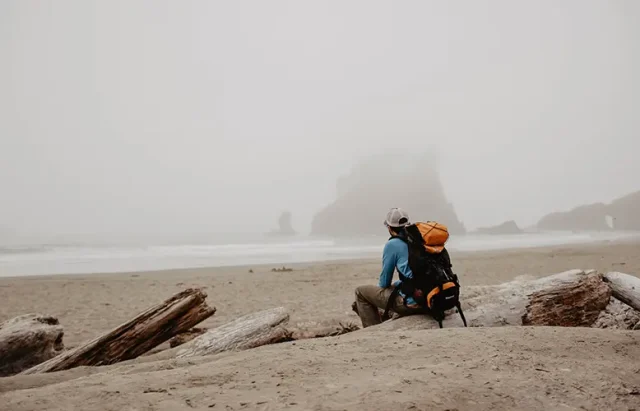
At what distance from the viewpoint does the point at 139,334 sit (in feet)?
16.1

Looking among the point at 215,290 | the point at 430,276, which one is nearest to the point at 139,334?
the point at 430,276

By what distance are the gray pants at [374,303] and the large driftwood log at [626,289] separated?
2688mm

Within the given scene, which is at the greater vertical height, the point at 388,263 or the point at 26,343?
the point at 388,263

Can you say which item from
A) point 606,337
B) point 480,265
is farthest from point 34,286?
point 480,265

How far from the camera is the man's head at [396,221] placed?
471 cm

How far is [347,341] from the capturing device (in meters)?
3.71

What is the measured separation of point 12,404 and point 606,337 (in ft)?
15.0

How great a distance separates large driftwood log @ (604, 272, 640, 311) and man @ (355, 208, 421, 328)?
2671mm

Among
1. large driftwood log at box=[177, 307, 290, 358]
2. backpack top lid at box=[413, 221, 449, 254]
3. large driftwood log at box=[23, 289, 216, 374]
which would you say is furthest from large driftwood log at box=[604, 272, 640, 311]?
large driftwood log at box=[23, 289, 216, 374]

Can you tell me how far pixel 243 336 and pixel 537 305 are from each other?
3363 millimetres

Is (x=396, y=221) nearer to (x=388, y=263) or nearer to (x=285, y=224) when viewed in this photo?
(x=388, y=263)

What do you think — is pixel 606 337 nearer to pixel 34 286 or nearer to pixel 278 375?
pixel 278 375

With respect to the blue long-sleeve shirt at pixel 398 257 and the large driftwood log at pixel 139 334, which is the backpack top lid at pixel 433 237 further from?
the large driftwood log at pixel 139 334

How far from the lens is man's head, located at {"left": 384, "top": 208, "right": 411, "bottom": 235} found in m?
4.71
